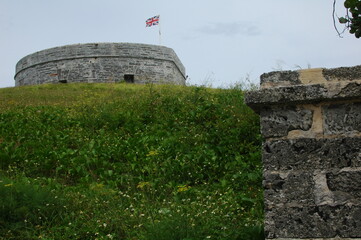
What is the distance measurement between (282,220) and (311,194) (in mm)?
247

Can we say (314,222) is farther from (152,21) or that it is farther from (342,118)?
(152,21)

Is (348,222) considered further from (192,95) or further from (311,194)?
(192,95)

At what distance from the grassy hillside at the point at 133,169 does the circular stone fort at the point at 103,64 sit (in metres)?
8.97

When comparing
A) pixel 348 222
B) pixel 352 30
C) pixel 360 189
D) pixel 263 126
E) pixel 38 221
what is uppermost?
pixel 352 30

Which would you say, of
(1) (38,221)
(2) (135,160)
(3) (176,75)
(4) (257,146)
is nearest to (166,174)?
(2) (135,160)

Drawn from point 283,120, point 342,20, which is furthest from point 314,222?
point 342,20

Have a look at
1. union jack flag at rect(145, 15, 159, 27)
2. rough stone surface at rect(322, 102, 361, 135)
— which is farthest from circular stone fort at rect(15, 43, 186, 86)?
rough stone surface at rect(322, 102, 361, 135)

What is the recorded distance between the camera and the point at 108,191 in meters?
6.52

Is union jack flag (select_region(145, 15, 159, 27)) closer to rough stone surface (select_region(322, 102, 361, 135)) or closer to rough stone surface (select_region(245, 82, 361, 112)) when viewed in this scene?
rough stone surface (select_region(245, 82, 361, 112))

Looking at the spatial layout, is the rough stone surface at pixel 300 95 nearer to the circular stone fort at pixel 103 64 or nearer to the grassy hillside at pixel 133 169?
the grassy hillside at pixel 133 169

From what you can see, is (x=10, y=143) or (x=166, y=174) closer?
(x=166, y=174)

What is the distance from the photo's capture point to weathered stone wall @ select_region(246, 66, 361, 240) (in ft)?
10.3

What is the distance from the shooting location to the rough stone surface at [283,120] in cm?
324

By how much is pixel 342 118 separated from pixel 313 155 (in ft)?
0.97
